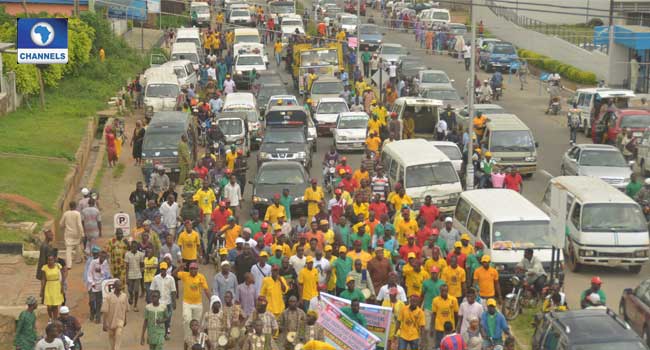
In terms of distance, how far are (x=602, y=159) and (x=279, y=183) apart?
8.08 m

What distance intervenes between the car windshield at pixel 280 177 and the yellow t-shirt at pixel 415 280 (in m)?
9.86

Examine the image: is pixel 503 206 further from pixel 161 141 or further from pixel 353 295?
pixel 161 141

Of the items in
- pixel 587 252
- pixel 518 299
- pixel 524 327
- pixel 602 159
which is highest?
pixel 602 159

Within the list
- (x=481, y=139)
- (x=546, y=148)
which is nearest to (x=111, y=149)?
(x=481, y=139)

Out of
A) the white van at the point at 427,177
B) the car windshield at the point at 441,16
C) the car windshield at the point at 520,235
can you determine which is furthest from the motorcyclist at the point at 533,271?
the car windshield at the point at 441,16

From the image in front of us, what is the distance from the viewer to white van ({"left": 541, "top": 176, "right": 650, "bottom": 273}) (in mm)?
24844

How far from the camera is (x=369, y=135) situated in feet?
118

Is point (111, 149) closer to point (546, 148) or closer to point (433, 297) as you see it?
point (546, 148)

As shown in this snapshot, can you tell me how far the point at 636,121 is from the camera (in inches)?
1491

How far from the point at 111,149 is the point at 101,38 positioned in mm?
19618

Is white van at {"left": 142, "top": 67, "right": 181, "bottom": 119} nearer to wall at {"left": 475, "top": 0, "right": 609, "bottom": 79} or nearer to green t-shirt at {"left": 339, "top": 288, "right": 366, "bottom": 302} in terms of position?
wall at {"left": 475, "top": 0, "right": 609, "bottom": 79}

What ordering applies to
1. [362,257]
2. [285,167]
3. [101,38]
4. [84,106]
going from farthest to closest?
1. [101,38]
2. [84,106]
3. [285,167]
4. [362,257]

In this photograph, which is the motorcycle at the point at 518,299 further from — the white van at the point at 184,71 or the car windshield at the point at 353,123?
the white van at the point at 184,71

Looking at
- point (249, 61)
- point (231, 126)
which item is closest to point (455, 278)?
point (231, 126)
